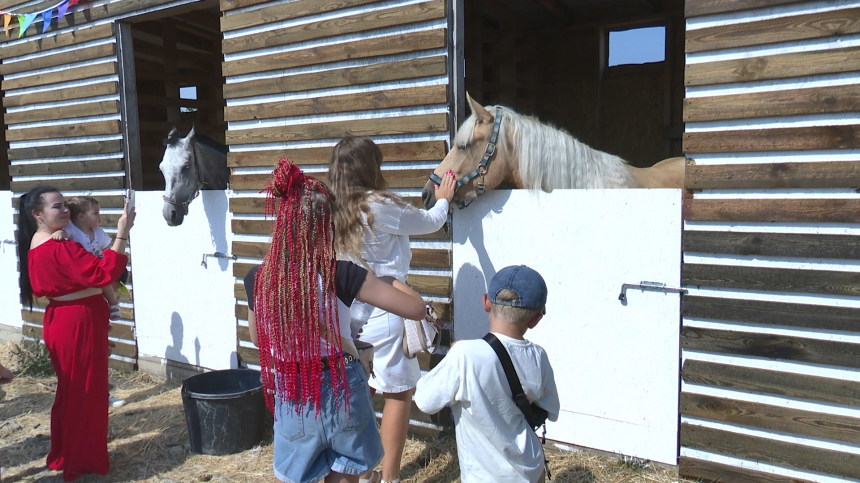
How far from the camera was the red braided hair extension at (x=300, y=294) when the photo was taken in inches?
77.2

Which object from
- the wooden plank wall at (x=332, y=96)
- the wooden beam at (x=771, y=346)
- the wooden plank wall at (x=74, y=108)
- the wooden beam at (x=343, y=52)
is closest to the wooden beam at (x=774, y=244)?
the wooden beam at (x=771, y=346)

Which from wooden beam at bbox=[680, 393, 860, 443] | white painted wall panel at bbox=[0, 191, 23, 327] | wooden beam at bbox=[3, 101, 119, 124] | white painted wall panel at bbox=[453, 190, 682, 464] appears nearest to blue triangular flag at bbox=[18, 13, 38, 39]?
wooden beam at bbox=[3, 101, 119, 124]

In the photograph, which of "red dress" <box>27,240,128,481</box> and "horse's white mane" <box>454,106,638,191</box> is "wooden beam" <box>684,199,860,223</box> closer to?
"horse's white mane" <box>454,106,638,191</box>

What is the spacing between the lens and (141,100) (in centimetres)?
662

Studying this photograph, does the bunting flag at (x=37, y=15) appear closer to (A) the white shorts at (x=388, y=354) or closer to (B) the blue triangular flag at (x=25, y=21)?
(B) the blue triangular flag at (x=25, y=21)

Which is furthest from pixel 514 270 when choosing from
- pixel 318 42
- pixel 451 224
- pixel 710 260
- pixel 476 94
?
pixel 476 94

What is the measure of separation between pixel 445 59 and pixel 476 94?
250 cm

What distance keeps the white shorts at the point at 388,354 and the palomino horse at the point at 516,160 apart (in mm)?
882

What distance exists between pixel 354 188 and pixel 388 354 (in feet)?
2.76

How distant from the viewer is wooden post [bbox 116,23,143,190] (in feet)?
17.3

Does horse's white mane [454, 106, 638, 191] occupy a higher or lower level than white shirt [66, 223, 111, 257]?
higher

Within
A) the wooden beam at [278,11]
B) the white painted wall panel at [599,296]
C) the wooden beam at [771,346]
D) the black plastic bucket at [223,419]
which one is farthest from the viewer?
the wooden beam at [278,11]

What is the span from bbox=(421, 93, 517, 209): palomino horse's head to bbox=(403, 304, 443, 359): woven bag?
0.86m

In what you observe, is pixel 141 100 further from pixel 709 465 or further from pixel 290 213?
pixel 709 465
